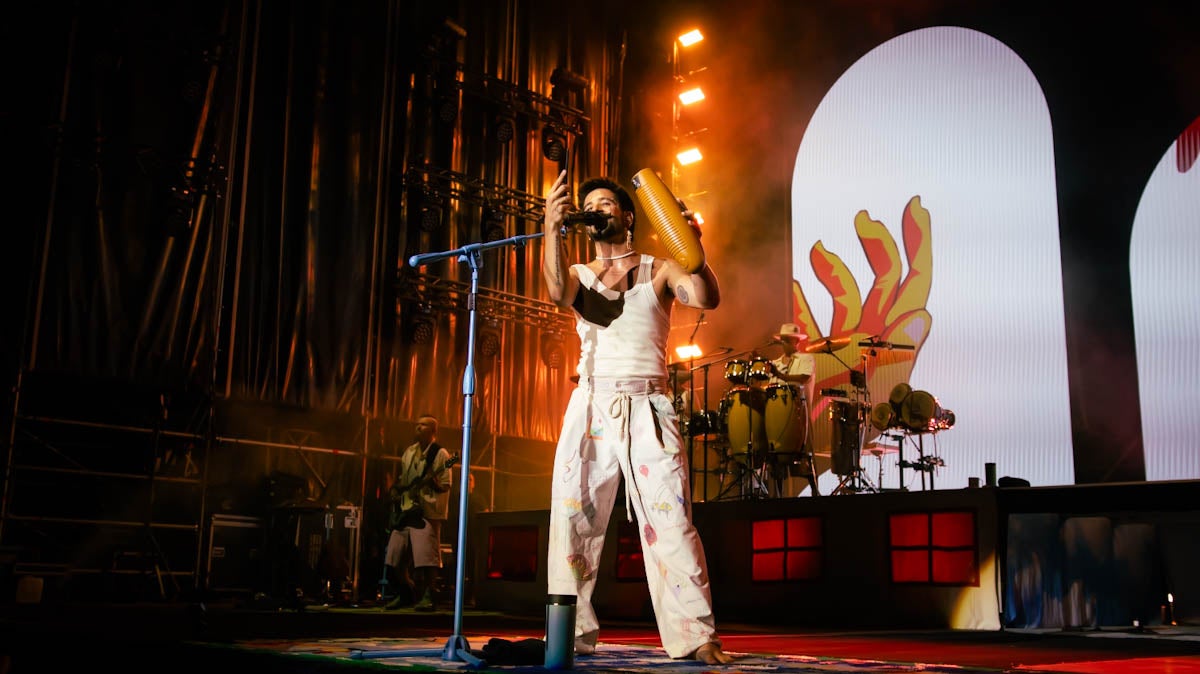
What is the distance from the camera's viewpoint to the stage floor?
2.80 meters

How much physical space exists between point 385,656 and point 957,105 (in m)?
7.99

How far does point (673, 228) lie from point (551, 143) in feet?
30.5

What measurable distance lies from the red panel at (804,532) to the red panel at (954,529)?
0.80m

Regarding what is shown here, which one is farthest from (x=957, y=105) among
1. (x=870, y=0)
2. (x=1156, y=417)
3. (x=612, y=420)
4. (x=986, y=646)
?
(x=612, y=420)

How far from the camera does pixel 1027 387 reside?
26.6 feet

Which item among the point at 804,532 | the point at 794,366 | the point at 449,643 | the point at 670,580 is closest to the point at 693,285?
the point at 670,580

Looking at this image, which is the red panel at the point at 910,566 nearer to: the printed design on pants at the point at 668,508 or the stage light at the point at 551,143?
the printed design on pants at the point at 668,508

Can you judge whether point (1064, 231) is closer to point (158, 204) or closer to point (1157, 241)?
point (1157, 241)

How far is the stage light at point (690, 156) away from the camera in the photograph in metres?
12.5

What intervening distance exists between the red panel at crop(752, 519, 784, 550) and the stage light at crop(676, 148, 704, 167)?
6.72 meters

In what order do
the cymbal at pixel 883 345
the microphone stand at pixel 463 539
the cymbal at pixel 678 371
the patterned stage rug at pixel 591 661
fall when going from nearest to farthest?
the patterned stage rug at pixel 591 661 → the microphone stand at pixel 463 539 → the cymbal at pixel 883 345 → the cymbal at pixel 678 371

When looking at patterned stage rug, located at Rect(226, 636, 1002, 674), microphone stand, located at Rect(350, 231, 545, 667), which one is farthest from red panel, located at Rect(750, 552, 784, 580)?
microphone stand, located at Rect(350, 231, 545, 667)

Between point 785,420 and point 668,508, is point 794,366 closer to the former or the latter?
point 785,420

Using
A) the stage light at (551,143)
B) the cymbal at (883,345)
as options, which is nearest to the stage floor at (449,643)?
the cymbal at (883,345)
